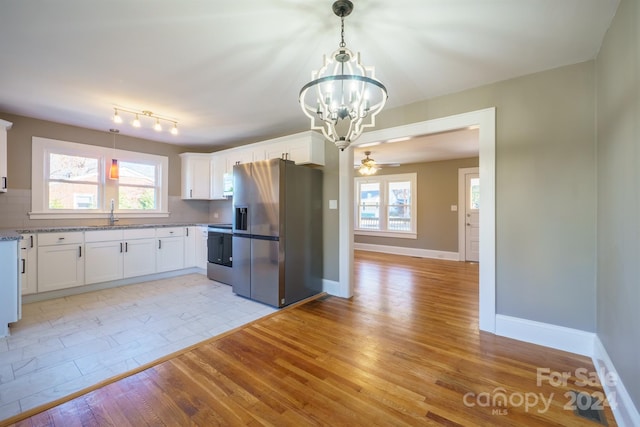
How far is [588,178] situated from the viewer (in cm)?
221

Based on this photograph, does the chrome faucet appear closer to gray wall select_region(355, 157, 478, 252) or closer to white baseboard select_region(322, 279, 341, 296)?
white baseboard select_region(322, 279, 341, 296)

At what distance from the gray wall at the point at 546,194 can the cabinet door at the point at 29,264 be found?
5306 mm

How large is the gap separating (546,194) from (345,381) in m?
2.31

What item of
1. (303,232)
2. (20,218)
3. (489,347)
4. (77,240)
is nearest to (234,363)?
(303,232)

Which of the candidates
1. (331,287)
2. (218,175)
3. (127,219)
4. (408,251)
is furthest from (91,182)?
(408,251)

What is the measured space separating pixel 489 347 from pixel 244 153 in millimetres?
4066

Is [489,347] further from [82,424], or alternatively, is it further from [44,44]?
[44,44]

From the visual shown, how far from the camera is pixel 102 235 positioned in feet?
12.7

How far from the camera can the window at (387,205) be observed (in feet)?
23.2

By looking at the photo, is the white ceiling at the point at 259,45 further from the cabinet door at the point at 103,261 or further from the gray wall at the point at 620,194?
the cabinet door at the point at 103,261

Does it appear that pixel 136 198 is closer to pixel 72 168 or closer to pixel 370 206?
pixel 72 168

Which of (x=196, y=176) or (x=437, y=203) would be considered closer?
(x=196, y=176)

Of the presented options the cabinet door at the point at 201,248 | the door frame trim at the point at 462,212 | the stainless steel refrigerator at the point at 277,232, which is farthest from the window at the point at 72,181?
the door frame trim at the point at 462,212

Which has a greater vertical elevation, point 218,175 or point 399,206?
point 218,175
